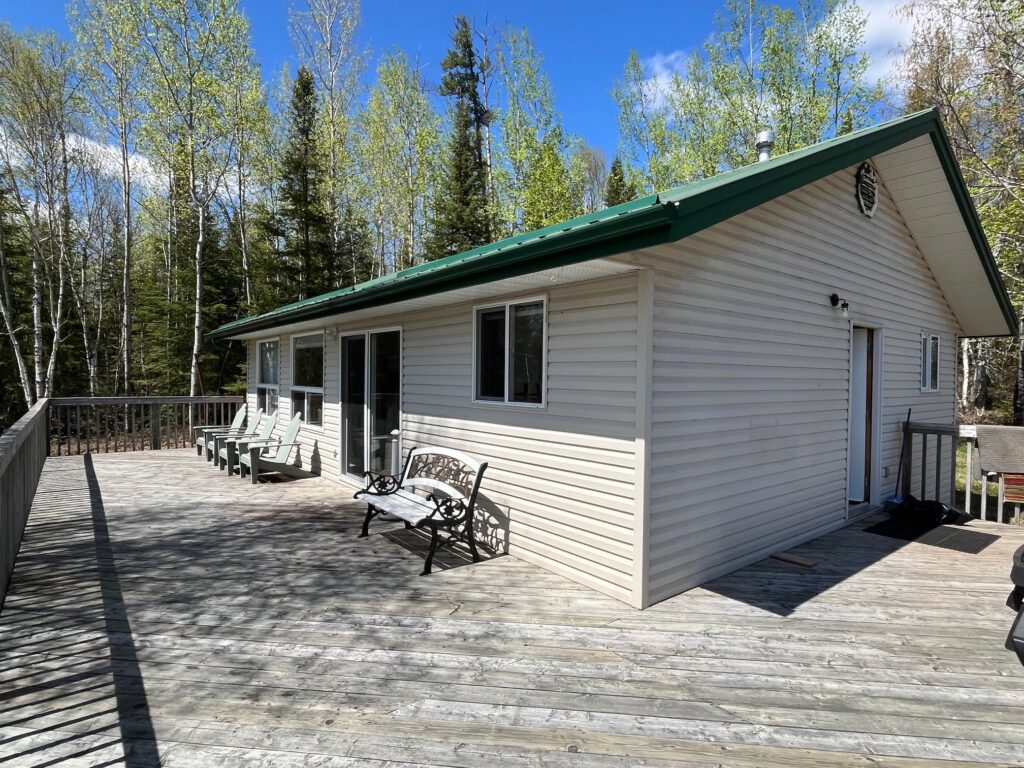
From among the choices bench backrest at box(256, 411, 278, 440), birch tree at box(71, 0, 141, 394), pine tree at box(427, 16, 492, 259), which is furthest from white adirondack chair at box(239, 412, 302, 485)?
pine tree at box(427, 16, 492, 259)

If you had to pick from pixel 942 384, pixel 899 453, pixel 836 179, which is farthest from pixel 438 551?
pixel 942 384

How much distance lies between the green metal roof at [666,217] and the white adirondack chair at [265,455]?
2.65 metres

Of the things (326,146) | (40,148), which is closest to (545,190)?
(326,146)

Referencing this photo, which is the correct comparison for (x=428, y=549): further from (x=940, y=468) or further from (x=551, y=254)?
(x=940, y=468)

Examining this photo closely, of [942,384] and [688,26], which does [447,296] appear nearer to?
[942,384]

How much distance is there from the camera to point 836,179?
5.14 metres

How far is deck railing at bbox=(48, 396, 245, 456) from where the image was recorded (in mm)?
9680

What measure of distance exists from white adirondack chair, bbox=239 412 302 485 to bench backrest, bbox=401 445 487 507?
278cm

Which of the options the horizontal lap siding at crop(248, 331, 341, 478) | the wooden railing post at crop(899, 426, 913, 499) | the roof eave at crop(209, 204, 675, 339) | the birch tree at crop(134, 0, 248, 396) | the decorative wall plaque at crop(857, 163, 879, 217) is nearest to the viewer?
the roof eave at crop(209, 204, 675, 339)

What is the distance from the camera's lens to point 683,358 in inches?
146

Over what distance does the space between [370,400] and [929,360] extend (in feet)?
25.3

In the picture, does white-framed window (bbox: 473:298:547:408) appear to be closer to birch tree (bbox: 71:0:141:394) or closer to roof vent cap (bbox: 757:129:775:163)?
roof vent cap (bbox: 757:129:775:163)

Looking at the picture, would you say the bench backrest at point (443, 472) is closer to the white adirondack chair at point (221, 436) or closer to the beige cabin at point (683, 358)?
the beige cabin at point (683, 358)

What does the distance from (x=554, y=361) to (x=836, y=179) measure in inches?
138
